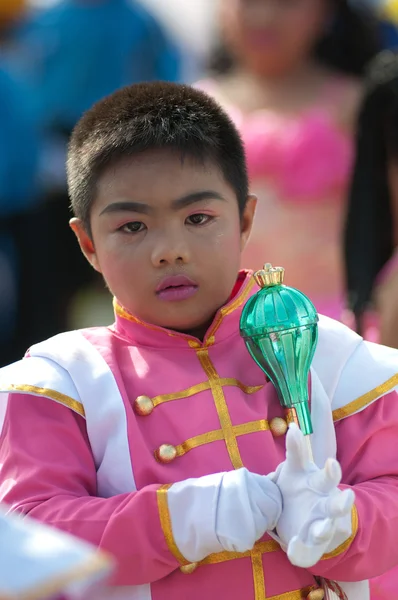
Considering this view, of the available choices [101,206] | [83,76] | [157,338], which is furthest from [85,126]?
[83,76]

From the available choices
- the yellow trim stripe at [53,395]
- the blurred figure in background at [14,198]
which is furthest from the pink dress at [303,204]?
the yellow trim stripe at [53,395]

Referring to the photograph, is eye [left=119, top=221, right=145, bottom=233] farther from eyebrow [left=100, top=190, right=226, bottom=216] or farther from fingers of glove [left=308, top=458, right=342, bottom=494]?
fingers of glove [left=308, top=458, right=342, bottom=494]

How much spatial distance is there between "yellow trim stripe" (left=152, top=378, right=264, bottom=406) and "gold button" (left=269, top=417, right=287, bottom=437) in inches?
2.8

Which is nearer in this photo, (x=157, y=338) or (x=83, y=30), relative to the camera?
(x=157, y=338)

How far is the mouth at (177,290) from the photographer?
2.23 meters

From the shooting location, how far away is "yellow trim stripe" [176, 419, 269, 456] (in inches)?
85.8

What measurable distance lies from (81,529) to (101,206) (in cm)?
59

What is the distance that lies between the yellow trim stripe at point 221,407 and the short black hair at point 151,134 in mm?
313

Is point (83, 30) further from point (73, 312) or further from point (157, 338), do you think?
point (157, 338)

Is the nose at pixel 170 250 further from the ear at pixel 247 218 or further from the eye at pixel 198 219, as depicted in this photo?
the ear at pixel 247 218

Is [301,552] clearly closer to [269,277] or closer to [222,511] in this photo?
[222,511]

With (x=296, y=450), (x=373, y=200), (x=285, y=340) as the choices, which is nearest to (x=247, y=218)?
(x=285, y=340)

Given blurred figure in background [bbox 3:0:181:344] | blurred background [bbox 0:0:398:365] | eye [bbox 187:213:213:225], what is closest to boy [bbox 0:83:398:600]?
eye [bbox 187:213:213:225]

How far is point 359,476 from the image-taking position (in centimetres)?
224
